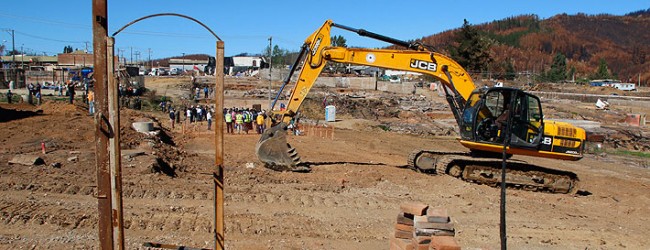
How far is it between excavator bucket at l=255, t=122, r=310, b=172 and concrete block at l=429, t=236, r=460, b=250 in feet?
29.3

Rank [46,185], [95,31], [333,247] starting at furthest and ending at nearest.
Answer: [46,185] → [333,247] → [95,31]

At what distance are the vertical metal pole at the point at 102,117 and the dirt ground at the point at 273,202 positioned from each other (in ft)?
10.9

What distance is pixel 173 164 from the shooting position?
52.5ft

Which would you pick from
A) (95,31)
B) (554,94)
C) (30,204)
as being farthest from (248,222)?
(554,94)

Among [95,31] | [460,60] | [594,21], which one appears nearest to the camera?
[95,31]

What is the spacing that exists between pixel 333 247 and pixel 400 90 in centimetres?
5147

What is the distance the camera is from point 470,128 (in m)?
15.3

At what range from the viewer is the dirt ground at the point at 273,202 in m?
9.52

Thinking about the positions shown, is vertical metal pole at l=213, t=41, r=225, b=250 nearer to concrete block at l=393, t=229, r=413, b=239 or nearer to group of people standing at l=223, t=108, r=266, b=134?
concrete block at l=393, t=229, r=413, b=239

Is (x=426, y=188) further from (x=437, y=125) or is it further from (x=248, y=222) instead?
(x=437, y=125)

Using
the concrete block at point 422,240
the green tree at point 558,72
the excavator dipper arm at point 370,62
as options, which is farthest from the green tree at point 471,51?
the concrete block at point 422,240

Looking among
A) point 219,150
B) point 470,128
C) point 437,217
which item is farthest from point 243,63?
point 219,150

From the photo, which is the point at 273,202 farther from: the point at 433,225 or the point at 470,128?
the point at 470,128

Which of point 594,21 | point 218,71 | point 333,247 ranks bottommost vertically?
point 333,247
